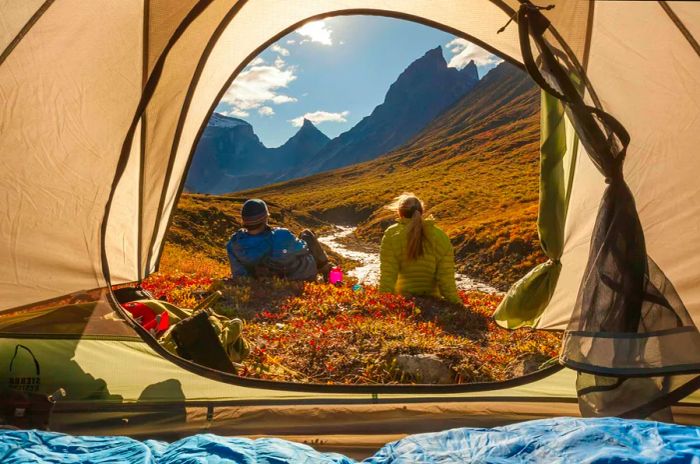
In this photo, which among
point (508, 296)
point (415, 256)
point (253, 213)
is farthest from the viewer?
point (253, 213)

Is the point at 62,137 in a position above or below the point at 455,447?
above

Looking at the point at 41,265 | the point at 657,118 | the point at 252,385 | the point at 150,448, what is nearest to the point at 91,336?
the point at 41,265

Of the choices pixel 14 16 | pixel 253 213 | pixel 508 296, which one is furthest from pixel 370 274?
pixel 14 16

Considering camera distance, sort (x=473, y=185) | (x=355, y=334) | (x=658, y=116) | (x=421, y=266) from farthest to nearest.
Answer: (x=473, y=185), (x=421, y=266), (x=355, y=334), (x=658, y=116)

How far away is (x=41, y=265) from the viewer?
15.3 feet

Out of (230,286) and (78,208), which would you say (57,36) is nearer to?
(78,208)

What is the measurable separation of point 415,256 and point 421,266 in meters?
0.27

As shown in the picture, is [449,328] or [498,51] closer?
[498,51]

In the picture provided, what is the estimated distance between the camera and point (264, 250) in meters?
8.98

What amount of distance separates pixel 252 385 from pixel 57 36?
319 centimetres

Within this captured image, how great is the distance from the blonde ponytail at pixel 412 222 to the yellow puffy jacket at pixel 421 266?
0.24 feet

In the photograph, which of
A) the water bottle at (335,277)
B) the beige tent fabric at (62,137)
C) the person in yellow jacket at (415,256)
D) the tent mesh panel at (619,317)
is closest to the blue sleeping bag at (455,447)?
the tent mesh panel at (619,317)

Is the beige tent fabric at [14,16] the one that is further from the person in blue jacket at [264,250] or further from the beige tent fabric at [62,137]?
the person in blue jacket at [264,250]

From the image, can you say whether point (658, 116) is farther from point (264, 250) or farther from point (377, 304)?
point (264, 250)
